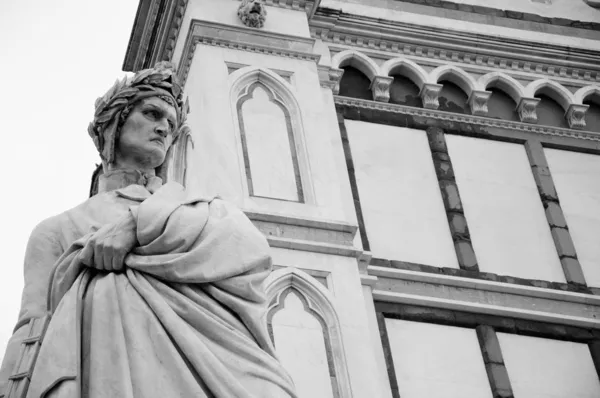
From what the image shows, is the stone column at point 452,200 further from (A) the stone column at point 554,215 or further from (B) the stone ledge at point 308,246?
(B) the stone ledge at point 308,246

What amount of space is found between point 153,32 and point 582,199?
336 centimetres

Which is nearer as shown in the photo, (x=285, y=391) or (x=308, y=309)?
(x=285, y=391)

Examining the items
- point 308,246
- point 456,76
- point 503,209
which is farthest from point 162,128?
point 456,76

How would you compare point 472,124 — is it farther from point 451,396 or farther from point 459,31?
point 451,396

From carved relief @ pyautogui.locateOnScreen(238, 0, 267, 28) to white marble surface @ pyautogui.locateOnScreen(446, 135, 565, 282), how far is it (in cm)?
158

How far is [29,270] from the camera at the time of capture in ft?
16.8

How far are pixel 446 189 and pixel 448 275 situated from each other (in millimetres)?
911

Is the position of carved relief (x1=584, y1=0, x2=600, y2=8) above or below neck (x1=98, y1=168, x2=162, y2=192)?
above

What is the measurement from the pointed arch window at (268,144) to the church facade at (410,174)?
0.04 ft

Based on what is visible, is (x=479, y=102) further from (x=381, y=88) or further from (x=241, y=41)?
(x=241, y=41)

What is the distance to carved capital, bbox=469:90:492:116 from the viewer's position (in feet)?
37.2

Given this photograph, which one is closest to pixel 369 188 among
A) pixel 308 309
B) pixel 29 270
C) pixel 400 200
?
pixel 400 200

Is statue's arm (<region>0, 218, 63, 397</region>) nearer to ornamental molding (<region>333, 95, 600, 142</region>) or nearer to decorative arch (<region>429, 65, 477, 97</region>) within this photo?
ornamental molding (<region>333, 95, 600, 142</region>)

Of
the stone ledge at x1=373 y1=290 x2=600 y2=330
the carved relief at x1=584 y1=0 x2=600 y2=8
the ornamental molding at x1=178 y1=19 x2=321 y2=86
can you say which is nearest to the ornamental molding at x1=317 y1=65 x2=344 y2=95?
the ornamental molding at x1=178 y1=19 x2=321 y2=86
